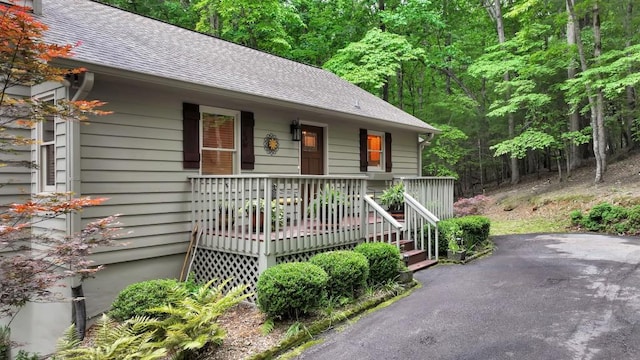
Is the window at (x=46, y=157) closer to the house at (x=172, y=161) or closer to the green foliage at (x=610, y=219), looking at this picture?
the house at (x=172, y=161)

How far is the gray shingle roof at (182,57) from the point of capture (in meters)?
5.32

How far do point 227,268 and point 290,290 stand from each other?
5.65 feet

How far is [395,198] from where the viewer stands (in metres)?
7.65

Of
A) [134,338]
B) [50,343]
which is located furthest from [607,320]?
[50,343]

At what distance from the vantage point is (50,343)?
5.16 meters

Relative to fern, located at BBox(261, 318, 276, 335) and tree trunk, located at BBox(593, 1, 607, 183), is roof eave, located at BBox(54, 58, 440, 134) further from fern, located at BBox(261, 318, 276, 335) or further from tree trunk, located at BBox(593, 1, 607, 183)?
tree trunk, located at BBox(593, 1, 607, 183)

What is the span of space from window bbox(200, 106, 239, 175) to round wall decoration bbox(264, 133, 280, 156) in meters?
0.68

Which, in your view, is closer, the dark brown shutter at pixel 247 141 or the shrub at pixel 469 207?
the dark brown shutter at pixel 247 141

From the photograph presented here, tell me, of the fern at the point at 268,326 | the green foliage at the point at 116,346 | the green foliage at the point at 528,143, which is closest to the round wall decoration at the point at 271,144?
the fern at the point at 268,326

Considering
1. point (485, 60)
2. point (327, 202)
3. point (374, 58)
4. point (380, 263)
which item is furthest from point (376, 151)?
point (485, 60)

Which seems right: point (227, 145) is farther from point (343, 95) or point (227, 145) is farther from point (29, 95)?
point (343, 95)

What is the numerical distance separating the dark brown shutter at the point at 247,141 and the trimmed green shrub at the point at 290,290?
283 centimetres

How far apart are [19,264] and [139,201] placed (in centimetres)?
192

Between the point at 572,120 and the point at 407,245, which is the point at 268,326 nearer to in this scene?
the point at 407,245
